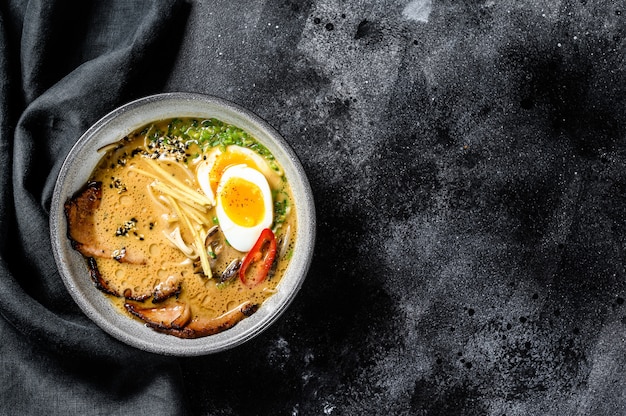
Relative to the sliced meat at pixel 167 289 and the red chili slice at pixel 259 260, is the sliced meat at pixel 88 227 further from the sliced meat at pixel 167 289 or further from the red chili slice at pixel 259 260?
the red chili slice at pixel 259 260

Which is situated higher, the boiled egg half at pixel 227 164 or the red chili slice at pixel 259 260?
the boiled egg half at pixel 227 164

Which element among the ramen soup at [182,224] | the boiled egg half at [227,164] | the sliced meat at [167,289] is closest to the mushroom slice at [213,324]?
the ramen soup at [182,224]

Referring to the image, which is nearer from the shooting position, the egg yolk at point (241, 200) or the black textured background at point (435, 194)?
the egg yolk at point (241, 200)

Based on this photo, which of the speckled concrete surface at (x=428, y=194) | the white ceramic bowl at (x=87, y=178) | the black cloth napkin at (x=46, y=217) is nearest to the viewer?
the white ceramic bowl at (x=87, y=178)

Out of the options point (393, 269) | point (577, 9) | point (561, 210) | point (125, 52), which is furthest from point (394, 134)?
point (125, 52)

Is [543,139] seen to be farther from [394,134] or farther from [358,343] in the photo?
[358,343]

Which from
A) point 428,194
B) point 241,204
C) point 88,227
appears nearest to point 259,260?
point 241,204

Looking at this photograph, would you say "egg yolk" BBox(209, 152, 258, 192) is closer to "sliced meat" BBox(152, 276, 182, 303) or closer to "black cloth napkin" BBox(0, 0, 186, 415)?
"sliced meat" BBox(152, 276, 182, 303)
